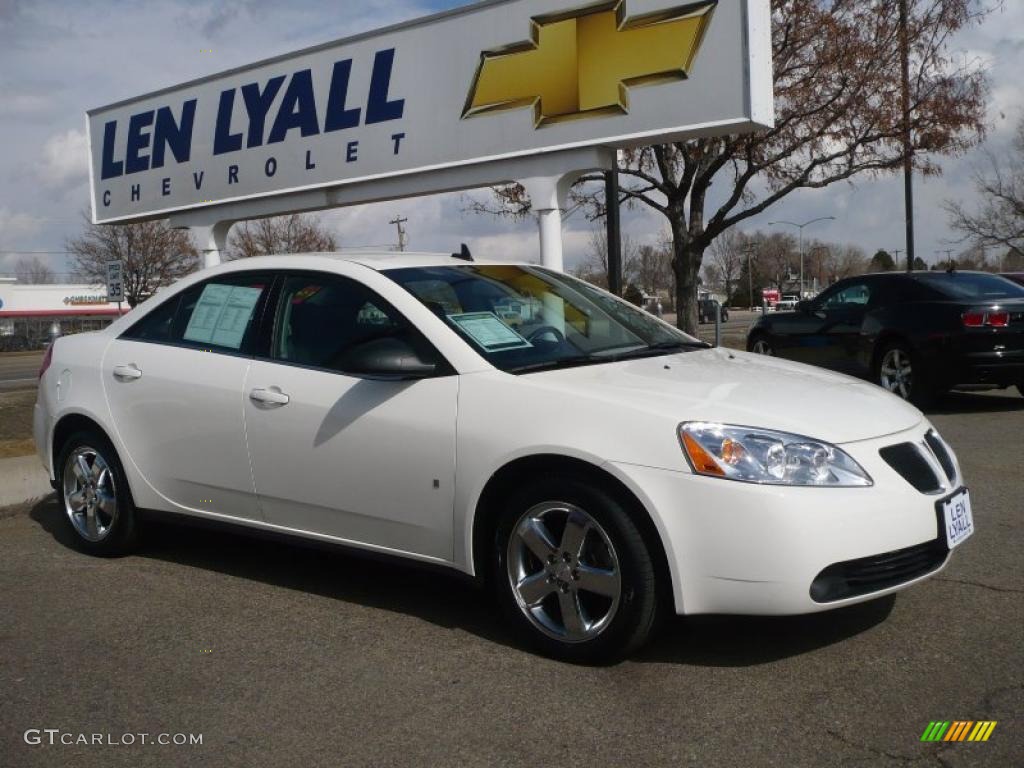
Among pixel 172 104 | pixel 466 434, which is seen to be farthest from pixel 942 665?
pixel 172 104

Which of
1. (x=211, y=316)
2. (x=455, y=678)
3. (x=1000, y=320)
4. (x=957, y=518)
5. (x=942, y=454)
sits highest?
(x=211, y=316)

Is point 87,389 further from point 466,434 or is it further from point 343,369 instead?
point 466,434

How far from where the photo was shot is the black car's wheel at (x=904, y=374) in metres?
10.9

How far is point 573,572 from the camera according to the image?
12.4 feet

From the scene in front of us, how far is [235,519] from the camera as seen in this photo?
4902mm

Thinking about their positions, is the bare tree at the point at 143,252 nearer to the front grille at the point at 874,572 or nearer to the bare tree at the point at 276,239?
the bare tree at the point at 276,239

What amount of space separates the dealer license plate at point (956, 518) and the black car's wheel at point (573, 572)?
42.9 inches

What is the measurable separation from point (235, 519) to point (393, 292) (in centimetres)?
136

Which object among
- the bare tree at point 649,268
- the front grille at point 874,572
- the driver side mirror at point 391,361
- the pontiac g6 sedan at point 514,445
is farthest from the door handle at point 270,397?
the bare tree at point 649,268

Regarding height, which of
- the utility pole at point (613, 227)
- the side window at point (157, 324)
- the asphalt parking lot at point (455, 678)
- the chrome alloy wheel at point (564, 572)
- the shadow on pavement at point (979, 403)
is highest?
the utility pole at point (613, 227)

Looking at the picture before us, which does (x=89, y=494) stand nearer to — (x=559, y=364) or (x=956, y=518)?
(x=559, y=364)

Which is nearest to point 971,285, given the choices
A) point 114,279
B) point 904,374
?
point 904,374

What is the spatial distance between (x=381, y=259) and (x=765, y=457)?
7.09 feet

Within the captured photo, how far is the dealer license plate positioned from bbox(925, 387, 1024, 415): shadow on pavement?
7411mm
